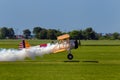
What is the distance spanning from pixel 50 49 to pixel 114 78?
77.0 ft

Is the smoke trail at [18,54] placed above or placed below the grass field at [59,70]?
above

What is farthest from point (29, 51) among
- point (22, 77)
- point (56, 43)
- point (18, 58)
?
point (22, 77)

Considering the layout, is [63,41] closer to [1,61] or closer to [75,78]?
[1,61]

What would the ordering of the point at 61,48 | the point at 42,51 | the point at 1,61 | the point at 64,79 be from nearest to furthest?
the point at 64,79 < the point at 1,61 < the point at 42,51 < the point at 61,48

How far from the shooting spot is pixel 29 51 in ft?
156

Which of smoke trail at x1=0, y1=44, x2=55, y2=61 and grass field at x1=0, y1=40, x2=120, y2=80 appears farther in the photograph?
smoke trail at x1=0, y1=44, x2=55, y2=61

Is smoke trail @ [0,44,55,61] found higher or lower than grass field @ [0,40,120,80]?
higher

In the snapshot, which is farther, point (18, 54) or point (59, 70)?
point (18, 54)

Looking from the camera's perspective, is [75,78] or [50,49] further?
[50,49]

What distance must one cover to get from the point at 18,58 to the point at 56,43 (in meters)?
7.23

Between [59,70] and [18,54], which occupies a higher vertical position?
[18,54]

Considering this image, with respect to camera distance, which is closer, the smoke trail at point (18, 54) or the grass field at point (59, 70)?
the grass field at point (59, 70)

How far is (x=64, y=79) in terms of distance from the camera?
87.5 ft

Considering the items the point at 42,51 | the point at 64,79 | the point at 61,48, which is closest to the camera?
the point at 64,79
